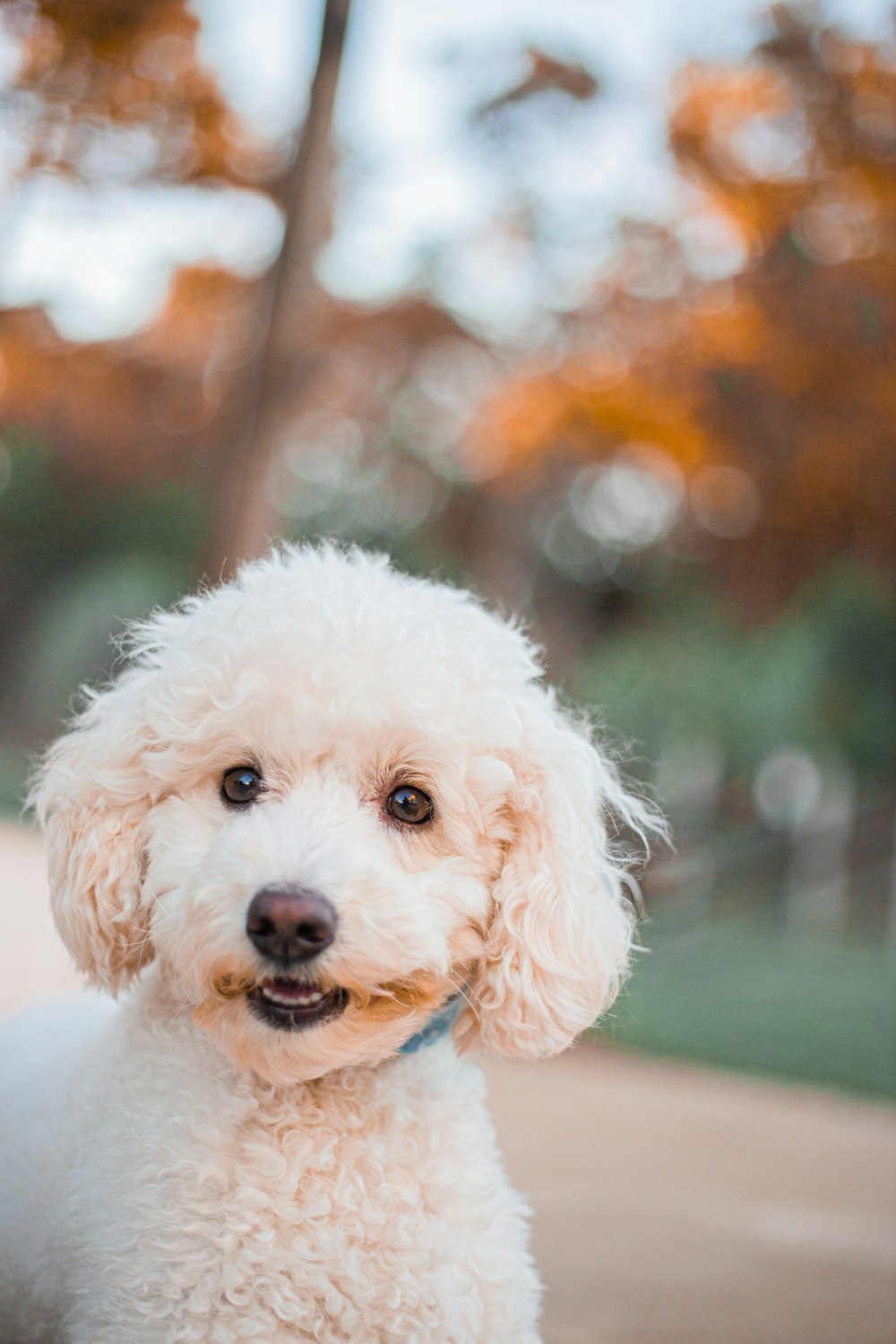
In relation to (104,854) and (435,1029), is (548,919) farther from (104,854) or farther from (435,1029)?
(104,854)

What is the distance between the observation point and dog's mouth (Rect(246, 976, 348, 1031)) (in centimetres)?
169

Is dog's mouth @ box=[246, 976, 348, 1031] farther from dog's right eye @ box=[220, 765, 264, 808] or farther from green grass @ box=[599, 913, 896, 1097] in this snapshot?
green grass @ box=[599, 913, 896, 1097]

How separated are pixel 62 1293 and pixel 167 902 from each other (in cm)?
68

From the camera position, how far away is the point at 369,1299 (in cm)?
174

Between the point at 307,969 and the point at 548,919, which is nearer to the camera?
the point at 307,969

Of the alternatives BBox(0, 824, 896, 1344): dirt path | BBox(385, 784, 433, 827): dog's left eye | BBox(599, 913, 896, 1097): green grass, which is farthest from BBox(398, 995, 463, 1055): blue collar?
BBox(599, 913, 896, 1097): green grass

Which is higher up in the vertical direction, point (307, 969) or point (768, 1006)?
point (307, 969)

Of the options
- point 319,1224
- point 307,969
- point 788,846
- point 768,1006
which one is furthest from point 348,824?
point 788,846

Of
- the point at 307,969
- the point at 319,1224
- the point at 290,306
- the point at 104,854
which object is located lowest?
the point at 319,1224

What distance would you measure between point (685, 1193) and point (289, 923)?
2.68m

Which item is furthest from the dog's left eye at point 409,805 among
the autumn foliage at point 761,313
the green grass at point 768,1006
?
the autumn foliage at point 761,313

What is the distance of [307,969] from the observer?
1.64 m

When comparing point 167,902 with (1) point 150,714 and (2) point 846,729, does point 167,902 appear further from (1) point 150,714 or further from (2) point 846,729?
(2) point 846,729

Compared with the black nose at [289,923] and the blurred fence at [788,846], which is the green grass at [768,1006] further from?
the black nose at [289,923]
